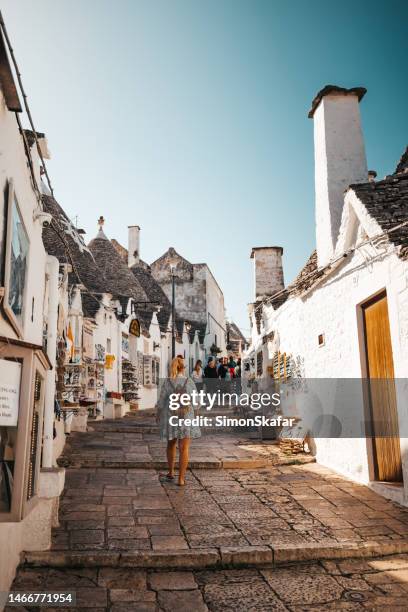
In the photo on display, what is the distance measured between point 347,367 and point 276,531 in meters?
3.28

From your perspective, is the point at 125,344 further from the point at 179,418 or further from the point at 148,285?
the point at 148,285

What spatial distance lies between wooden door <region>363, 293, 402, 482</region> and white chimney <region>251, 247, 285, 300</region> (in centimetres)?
1017

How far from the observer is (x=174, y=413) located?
686 centimetres

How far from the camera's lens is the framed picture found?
363cm

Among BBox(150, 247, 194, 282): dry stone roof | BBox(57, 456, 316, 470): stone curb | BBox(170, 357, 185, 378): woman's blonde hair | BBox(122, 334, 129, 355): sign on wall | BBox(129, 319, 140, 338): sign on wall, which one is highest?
BBox(150, 247, 194, 282): dry stone roof

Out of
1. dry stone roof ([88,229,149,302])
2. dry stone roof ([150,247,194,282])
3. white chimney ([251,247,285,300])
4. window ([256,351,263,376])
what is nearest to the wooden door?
window ([256,351,263,376])

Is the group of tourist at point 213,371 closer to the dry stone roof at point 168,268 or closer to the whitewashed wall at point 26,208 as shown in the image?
the whitewashed wall at point 26,208

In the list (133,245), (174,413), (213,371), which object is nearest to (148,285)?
(133,245)

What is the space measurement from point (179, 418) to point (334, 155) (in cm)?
622

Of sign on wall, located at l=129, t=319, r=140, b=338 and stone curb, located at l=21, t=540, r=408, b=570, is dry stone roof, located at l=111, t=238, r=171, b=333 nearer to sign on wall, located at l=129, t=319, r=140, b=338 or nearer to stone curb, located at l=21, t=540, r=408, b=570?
sign on wall, located at l=129, t=319, r=140, b=338

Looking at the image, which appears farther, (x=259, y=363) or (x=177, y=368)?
(x=259, y=363)

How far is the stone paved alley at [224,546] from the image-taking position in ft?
12.4

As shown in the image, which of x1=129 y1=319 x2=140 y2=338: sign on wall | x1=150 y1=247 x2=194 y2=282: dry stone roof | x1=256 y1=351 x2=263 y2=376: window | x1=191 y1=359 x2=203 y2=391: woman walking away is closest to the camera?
x1=256 y1=351 x2=263 y2=376: window

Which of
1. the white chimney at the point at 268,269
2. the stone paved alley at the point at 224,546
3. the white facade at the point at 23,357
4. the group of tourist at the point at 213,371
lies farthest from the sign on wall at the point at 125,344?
the white facade at the point at 23,357
